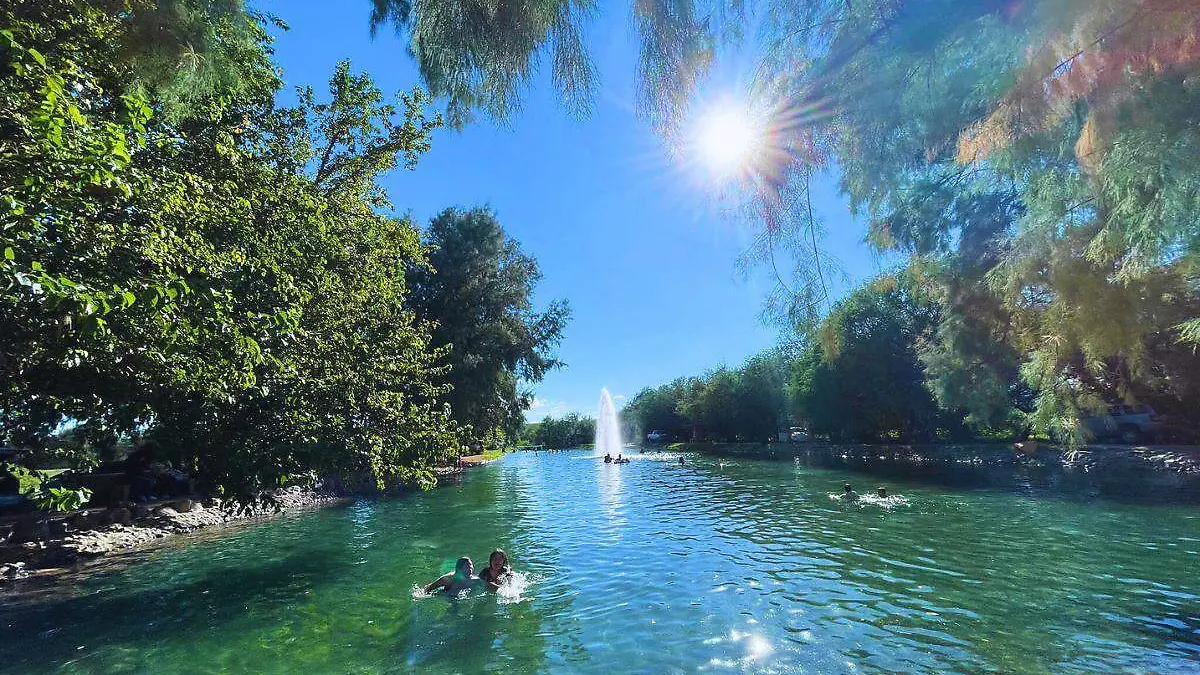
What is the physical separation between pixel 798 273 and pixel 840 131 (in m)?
1.37

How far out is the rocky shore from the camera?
12.6 metres

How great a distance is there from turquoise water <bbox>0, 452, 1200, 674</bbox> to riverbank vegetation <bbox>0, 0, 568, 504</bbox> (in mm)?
2542

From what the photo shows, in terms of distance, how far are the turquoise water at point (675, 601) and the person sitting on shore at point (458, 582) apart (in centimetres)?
38

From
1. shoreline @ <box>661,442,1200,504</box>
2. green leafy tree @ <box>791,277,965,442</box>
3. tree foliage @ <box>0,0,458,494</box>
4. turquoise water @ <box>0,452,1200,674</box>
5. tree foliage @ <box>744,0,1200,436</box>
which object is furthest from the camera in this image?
green leafy tree @ <box>791,277,965,442</box>

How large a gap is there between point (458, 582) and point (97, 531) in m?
13.1

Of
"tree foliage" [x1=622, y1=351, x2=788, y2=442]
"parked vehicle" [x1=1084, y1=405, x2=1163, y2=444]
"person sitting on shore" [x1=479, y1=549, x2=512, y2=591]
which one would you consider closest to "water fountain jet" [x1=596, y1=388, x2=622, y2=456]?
"tree foliage" [x1=622, y1=351, x2=788, y2=442]

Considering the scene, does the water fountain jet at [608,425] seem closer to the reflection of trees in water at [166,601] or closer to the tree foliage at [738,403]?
the tree foliage at [738,403]

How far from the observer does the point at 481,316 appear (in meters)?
31.3

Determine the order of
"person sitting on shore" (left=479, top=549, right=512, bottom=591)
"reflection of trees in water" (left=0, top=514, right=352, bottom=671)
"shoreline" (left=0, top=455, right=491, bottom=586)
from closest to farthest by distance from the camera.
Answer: "reflection of trees in water" (left=0, top=514, right=352, bottom=671), "person sitting on shore" (left=479, top=549, right=512, bottom=591), "shoreline" (left=0, top=455, right=491, bottom=586)

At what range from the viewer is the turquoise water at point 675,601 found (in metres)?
7.03

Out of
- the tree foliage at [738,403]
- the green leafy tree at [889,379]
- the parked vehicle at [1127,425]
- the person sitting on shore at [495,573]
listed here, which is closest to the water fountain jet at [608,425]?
the tree foliage at [738,403]

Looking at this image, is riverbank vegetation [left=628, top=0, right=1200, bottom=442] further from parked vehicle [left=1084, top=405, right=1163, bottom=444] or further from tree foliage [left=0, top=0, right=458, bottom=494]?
parked vehicle [left=1084, top=405, right=1163, bottom=444]

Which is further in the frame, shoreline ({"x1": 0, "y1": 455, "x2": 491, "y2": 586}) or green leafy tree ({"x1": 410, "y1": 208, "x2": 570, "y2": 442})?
green leafy tree ({"x1": 410, "y1": 208, "x2": 570, "y2": 442})

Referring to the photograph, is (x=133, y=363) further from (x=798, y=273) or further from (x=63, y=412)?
(x=798, y=273)
